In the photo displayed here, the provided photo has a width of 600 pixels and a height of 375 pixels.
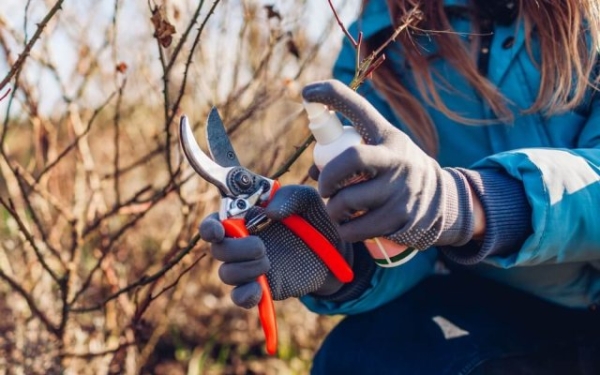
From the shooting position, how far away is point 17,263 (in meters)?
2.24

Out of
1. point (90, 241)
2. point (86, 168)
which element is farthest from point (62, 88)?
point (90, 241)

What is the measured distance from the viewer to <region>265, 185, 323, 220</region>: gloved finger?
118cm

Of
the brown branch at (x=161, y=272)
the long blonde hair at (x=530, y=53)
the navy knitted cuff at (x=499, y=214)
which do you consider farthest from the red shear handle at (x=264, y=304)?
the long blonde hair at (x=530, y=53)

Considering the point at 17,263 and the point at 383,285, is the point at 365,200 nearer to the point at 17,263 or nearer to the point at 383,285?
the point at 383,285

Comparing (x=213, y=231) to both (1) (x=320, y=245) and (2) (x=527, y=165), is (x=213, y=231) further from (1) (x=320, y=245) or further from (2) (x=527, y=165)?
(2) (x=527, y=165)

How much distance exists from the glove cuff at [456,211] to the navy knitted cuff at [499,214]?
35 millimetres

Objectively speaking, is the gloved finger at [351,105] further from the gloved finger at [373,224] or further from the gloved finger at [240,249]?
the gloved finger at [240,249]

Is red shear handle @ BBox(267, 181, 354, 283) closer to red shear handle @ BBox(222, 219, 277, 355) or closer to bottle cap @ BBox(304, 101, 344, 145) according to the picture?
red shear handle @ BBox(222, 219, 277, 355)

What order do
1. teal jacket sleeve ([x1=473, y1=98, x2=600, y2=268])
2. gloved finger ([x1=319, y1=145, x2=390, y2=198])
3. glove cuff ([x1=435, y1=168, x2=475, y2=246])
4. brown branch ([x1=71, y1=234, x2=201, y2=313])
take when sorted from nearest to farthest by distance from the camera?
gloved finger ([x1=319, y1=145, x2=390, y2=198]) < glove cuff ([x1=435, y1=168, x2=475, y2=246]) < teal jacket sleeve ([x1=473, y1=98, x2=600, y2=268]) < brown branch ([x1=71, y1=234, x2=201, y2=313])

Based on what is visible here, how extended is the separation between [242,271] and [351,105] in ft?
1.03

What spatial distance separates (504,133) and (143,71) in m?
1.06

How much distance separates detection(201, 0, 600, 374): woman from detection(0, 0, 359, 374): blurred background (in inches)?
10.3

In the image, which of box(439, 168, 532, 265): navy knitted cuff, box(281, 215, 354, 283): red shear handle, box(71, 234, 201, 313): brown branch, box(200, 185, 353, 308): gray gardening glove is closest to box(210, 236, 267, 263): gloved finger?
box(200, 185, 353, 308): gray gardening glove

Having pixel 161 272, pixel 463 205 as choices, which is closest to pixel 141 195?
pixel 161 272
